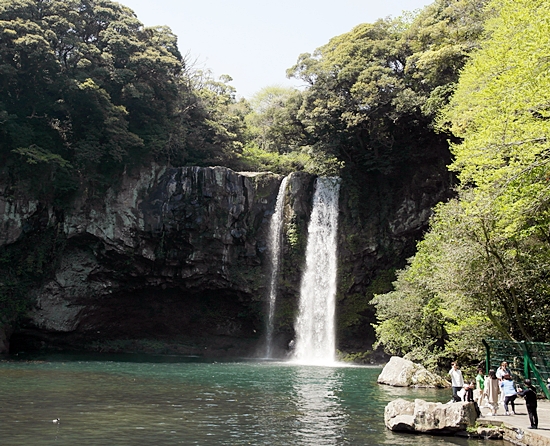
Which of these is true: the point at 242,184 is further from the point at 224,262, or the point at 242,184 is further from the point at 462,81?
the point at 462,81

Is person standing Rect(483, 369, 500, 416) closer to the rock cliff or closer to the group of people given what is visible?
the group of people

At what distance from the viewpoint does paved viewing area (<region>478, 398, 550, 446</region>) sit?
32.9ft

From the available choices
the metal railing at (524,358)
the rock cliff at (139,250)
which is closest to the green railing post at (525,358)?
the metal railing at (524,358)

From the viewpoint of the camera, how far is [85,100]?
103 ft

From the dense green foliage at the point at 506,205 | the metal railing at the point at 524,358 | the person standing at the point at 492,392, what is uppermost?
the dense green foliage at the point at 506,205

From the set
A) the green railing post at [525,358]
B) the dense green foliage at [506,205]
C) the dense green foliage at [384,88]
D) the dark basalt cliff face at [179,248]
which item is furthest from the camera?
the dark basalt cliff face at [179,248]

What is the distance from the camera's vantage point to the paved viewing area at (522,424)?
32.9 feet

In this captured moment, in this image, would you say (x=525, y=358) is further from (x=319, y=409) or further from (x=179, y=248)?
(x=179, y=248)

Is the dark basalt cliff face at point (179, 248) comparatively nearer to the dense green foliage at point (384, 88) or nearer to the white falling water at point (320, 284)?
the white falling water at point (320, 284)

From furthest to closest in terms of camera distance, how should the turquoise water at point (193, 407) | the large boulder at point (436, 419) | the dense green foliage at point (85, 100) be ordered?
1. the dense green foliage at point (85, 100)
2. the large boulder at point (436, 419)
3. the turquoise water at point (193, 407)

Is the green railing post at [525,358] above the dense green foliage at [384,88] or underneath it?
underneath

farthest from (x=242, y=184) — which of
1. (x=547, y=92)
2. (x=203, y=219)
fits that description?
(x=547, y=92)

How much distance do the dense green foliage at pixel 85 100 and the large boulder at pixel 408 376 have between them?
1949 centimetres

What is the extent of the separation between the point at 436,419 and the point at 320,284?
2111 centimetres
